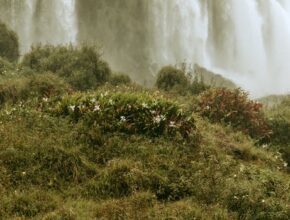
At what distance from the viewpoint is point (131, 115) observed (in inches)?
412

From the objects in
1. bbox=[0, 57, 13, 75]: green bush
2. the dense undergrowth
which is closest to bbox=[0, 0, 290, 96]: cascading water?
bbox=[0, 57, 13, 75]: green bush

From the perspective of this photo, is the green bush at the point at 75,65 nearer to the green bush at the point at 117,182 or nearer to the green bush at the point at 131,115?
the green bush at the point at 131,115

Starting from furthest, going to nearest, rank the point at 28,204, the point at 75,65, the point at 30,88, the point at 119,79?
1. the point at 119,79
2. the point at 75,65
3. the point at 30,88
4. the point at 28,204

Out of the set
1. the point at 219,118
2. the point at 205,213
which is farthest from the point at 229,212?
the point at 219,118

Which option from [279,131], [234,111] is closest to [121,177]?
[234,111]

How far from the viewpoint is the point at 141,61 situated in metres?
31.3

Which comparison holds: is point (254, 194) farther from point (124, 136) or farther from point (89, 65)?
point (89, 65)

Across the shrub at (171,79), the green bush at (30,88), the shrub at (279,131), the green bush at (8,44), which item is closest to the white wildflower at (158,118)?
the green bush at (30,88)

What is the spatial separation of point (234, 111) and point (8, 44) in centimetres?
1065

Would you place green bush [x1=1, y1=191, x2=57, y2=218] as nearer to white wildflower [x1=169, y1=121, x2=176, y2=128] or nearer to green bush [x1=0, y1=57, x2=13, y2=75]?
white wildflower [x1=169, y1=121, x2=176, y2=128]

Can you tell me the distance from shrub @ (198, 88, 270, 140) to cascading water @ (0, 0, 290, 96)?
16.4 m

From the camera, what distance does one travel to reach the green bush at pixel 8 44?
20.8 m

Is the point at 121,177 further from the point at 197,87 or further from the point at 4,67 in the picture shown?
the point at 4,67

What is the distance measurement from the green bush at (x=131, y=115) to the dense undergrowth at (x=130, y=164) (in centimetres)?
2
